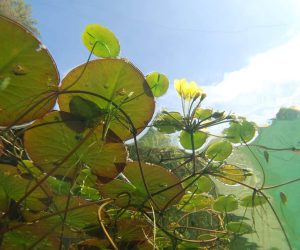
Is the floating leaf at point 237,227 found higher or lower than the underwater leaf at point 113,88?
lower

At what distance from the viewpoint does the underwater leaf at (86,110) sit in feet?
1.26

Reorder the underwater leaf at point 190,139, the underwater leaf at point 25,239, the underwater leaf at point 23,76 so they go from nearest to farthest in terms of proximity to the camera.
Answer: the underwater leaf at point 23,76, the underwater leaf at point 25,239, the underwater leaf at point 190,139

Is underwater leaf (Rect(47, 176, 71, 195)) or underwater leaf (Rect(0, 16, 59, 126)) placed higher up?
underwater leaf (Rect(0, 16, 59, 126))

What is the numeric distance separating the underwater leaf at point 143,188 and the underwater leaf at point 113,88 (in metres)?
0.07

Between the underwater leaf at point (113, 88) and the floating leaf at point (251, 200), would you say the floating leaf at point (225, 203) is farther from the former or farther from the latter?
the underwater leaf at point (113, 88)

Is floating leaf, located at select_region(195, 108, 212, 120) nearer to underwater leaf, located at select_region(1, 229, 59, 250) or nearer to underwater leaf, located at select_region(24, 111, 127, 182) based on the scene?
underwater leaf, located at select_region(24, 111, 127, 182)

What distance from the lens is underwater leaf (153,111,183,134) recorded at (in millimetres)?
512

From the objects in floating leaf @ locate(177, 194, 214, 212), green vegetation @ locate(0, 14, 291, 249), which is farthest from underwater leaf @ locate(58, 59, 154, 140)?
floating leaf @ locate(177, 194, 214, 212)

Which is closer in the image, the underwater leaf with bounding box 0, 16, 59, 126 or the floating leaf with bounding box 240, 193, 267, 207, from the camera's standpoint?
the underwater leaf with bounding box 0, 16, 59, 126

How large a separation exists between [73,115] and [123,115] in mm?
68

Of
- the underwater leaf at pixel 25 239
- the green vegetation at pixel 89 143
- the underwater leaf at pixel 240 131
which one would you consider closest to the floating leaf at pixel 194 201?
the green vegetation at pixel 89 143

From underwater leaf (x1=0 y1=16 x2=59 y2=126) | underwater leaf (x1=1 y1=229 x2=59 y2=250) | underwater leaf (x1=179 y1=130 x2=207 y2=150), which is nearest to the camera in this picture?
underwater leaf (x1=0 y1=16 x2=59 y2=126)

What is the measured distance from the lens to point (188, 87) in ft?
1.70

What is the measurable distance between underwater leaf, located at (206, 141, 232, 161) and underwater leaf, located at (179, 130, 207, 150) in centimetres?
2
